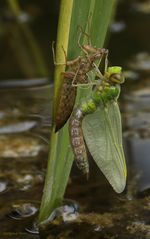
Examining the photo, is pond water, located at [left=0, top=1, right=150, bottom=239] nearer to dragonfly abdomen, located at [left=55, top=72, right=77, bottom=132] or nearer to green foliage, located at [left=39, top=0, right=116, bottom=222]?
green foliage, located at [left=39, top=0, right=116, bottom=222]

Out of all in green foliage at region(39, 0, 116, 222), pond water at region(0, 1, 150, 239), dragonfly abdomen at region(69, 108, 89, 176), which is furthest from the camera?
pond water at region(0, 1, 150, 239)

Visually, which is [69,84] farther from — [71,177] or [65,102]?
[71,177]

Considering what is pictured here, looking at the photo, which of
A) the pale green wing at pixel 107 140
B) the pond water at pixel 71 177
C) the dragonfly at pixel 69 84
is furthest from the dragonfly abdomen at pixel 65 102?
the pond water at pixel 71 177

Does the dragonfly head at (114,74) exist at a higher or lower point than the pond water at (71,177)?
higher

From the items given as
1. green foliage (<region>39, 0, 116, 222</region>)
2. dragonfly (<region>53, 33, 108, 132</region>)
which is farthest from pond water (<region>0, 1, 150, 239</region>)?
dragonfly (<region>53, 33, 108, 132</region>)

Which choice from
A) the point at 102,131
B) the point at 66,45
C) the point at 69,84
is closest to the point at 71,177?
the point at 102,131

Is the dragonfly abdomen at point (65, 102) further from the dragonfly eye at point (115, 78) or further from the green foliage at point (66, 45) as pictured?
the dragonfly eye at point (115, 78)

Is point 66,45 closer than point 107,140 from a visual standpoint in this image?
Yes
